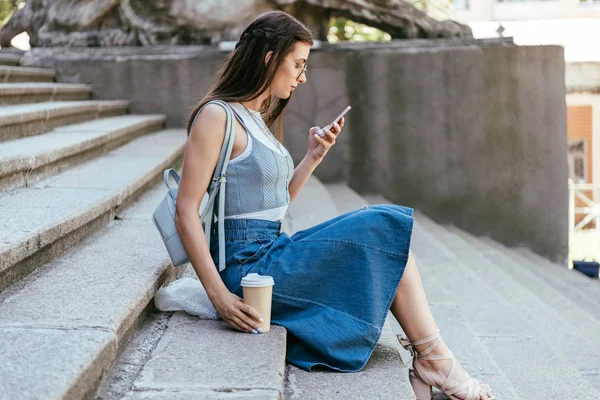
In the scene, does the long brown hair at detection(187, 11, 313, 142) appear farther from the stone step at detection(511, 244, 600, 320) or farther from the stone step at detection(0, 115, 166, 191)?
the stone step at detection(511, 244, 600, 320)

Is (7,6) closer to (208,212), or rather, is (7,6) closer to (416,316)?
(208,212)

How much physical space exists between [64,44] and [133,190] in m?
3.17

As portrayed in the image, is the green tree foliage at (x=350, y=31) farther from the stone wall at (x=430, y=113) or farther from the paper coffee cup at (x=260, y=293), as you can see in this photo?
the paper coffee cup at (x=260, y=293)

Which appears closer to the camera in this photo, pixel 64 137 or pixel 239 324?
pixel 239 324

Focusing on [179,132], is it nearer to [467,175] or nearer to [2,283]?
[467,175]

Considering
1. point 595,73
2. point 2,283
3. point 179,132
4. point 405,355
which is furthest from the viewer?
point 595,73

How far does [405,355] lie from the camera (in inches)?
112

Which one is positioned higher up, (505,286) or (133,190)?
(133,190)

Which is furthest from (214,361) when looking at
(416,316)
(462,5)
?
(462,5)

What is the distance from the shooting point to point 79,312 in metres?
2.11

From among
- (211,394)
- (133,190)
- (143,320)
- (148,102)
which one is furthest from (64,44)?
(211,394)

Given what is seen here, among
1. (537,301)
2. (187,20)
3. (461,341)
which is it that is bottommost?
(537,301)

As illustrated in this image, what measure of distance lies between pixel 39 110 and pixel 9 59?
81.4 inches

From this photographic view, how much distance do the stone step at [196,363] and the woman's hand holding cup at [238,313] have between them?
3cm
